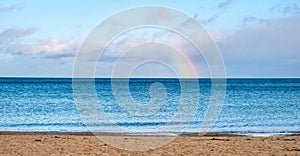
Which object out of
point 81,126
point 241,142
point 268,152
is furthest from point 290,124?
point 268,152

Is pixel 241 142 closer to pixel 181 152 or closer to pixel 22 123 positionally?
pixel 181 152

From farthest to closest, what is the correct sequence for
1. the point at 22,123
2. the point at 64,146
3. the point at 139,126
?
the point at 22,123, the point at 139,126, the point at 64,146

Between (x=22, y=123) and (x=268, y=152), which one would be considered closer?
(x=268, y=152)

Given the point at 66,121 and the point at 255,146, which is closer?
the point at 255,146

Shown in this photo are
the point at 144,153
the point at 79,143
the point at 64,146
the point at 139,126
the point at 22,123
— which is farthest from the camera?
the point at 22,123

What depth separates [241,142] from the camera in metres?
19.3

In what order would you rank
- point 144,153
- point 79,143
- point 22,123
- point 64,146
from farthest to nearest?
point 22,123 → point 79,143 → point 64,146 → point 144,153

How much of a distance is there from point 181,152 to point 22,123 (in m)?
18.7

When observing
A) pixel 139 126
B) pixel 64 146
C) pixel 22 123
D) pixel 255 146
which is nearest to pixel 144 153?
pixel 64 146

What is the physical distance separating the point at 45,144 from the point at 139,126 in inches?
491

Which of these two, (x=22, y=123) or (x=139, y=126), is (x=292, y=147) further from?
(x=22, y=123)

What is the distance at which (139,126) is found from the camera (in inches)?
1182

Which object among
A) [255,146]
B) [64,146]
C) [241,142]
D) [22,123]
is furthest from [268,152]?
[22,123]

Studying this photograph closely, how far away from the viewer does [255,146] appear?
1778cm
